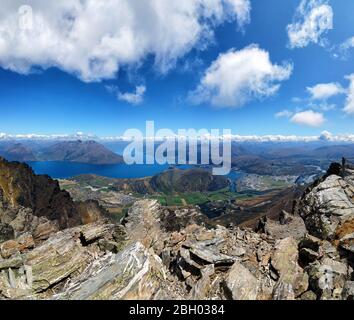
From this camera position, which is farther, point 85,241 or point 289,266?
point 85,241

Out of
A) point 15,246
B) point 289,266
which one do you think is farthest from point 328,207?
point 15,246

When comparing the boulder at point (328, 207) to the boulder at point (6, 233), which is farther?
the boulder at point (6, 233)

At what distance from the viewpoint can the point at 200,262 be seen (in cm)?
2472

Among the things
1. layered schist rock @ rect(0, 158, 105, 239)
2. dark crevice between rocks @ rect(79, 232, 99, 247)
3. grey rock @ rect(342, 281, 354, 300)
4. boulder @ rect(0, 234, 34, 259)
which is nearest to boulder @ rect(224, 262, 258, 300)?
grey rock @ rect(342, 281, 354, 300)

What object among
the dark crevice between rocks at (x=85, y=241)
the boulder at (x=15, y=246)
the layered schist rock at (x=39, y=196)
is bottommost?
the layered schist rock at (x=39, y=196)

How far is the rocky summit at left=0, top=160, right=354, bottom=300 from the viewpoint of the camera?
62.6ft

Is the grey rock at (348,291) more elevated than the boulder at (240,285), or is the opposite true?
the grey rock at (348,291)

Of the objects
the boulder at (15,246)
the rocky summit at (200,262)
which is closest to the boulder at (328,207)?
the rocky summit at (200,262)

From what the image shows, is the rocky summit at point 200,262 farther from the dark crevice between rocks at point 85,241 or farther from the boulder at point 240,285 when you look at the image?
the dark crevice between rocks at point 85,241

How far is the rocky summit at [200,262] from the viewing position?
1909cm

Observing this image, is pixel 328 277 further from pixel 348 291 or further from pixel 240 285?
pixel 240 285

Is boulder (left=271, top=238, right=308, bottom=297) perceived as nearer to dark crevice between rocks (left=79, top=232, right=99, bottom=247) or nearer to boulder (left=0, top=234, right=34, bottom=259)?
dark crevice between rocks (left=79, top=232, right=99, bottom=247)

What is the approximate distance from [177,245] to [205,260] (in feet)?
26.7
